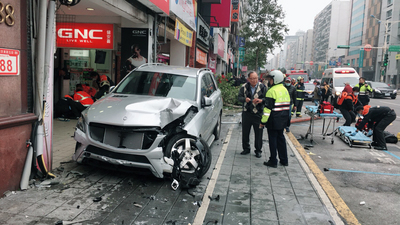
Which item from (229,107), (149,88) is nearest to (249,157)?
(149,88)

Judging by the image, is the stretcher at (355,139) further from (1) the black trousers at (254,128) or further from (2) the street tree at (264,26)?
(2) the street tree at (264,26)

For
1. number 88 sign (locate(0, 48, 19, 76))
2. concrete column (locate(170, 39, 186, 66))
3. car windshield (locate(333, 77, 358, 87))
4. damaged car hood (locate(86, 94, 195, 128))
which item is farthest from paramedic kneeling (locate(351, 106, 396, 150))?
Answer: car windshield (locate(333, 77, 358, 87))

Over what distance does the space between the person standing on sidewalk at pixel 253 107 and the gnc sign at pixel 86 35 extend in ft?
16.5

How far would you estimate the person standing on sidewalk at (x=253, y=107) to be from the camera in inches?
272

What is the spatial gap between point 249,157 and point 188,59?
1099cm

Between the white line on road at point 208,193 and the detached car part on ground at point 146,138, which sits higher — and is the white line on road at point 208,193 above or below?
below

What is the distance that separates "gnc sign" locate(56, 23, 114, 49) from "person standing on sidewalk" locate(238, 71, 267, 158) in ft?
16.5

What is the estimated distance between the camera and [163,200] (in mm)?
4348

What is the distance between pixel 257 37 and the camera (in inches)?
1350

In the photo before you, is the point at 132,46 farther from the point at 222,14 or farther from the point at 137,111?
the point at 222,14

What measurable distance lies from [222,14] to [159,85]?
18.5 m

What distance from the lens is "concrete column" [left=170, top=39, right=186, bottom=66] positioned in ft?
52.9

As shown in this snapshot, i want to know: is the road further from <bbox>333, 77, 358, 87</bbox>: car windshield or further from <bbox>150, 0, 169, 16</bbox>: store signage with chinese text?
<bbox>333, 77, 358, 87</bbox>: car windshield

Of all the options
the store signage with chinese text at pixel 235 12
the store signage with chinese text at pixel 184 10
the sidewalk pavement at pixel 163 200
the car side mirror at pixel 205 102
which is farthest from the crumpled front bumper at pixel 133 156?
the store signage with chinese text at pixel 235 12
